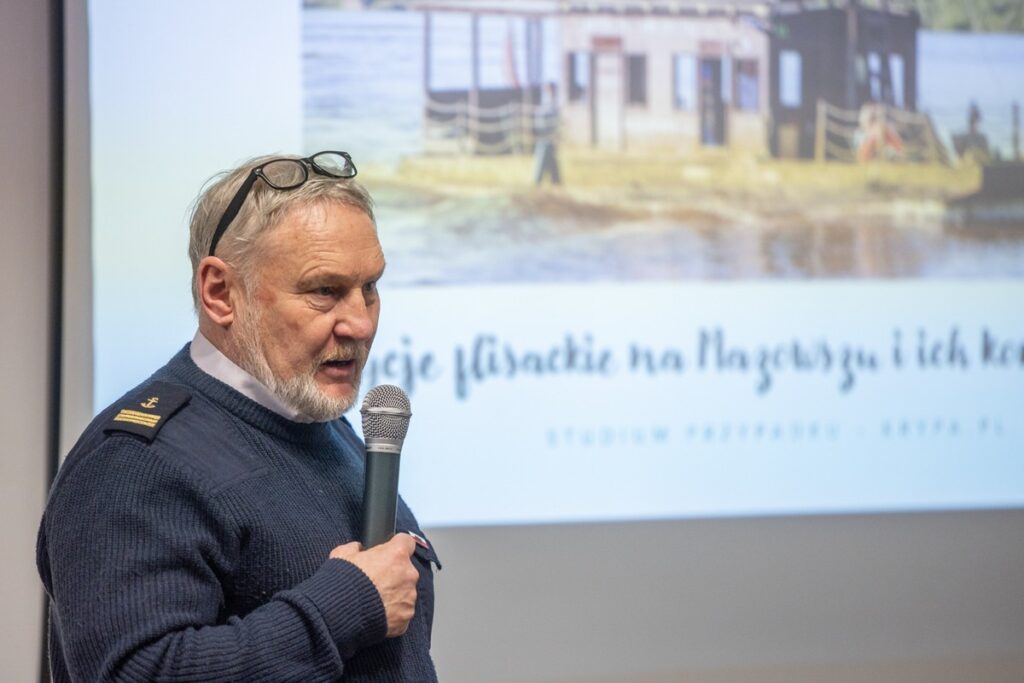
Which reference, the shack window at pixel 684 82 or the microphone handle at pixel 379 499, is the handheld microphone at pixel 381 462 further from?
the shack window at pixel 684 82

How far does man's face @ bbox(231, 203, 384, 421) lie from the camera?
4.13 ft

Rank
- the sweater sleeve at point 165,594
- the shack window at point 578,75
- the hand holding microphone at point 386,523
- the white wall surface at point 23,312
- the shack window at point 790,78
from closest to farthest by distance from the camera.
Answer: the sweater sleeve at point 165,594 → the hand holding microphone at point 386,523 → the white wall surface at point 23,312 → the shack window at point 578,75 → the shack window at point 790,78

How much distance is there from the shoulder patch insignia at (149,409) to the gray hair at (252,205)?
13 centimetres

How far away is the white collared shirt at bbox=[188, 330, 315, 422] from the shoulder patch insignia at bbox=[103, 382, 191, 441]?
5 centimetres

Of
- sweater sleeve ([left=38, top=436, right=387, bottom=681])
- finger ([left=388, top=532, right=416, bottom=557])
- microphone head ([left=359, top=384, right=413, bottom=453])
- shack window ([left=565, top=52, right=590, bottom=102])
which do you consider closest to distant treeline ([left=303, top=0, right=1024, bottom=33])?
shack window ([left=565, top=52, right=590, bottom=102])

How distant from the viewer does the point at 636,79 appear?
278cm

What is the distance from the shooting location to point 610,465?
2703mm

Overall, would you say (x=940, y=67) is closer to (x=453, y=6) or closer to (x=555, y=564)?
(x=453, y=6)

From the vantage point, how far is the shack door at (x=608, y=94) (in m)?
2.75

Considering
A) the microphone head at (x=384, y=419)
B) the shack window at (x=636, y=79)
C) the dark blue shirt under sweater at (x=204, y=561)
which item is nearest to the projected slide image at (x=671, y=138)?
the shack window at (x=636, y=79)

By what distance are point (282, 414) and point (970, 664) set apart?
2286 millimetres

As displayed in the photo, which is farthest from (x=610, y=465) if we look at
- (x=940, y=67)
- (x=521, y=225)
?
(x=940, y=67)

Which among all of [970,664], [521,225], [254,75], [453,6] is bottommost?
[970,664]

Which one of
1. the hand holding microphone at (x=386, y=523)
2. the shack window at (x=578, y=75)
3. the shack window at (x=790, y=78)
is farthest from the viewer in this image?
the shack window at (x=790, y=78)
